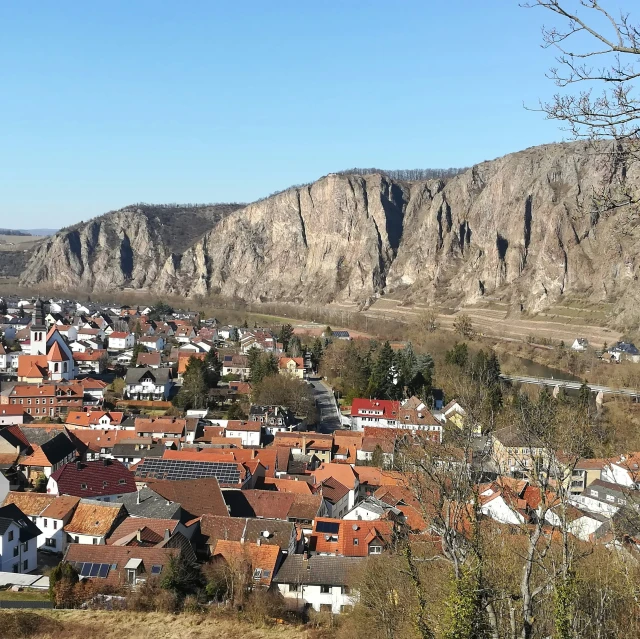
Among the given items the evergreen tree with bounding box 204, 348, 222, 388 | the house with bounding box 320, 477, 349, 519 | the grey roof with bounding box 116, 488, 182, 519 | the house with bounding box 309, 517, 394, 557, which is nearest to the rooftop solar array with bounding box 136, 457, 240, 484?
the grey roof with bounding box 116, 488, 182, 519

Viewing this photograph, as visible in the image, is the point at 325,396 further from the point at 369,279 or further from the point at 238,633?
the point at 369,279

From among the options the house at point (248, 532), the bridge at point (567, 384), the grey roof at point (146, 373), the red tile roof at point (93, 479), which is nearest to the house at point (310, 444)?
the red tile roof at point (93, 479)

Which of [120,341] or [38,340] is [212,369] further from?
[120,341]

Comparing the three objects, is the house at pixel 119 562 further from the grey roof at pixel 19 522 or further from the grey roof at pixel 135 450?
the grey roof at pixel 135 450

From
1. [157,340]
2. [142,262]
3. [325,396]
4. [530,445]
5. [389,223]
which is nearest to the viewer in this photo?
[530,445]

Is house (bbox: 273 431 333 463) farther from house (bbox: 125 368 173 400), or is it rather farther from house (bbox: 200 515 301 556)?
house (bbox: 125 368 173 400)

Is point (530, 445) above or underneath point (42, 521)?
above

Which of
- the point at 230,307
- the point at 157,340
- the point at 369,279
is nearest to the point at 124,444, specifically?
the point at 157,340
